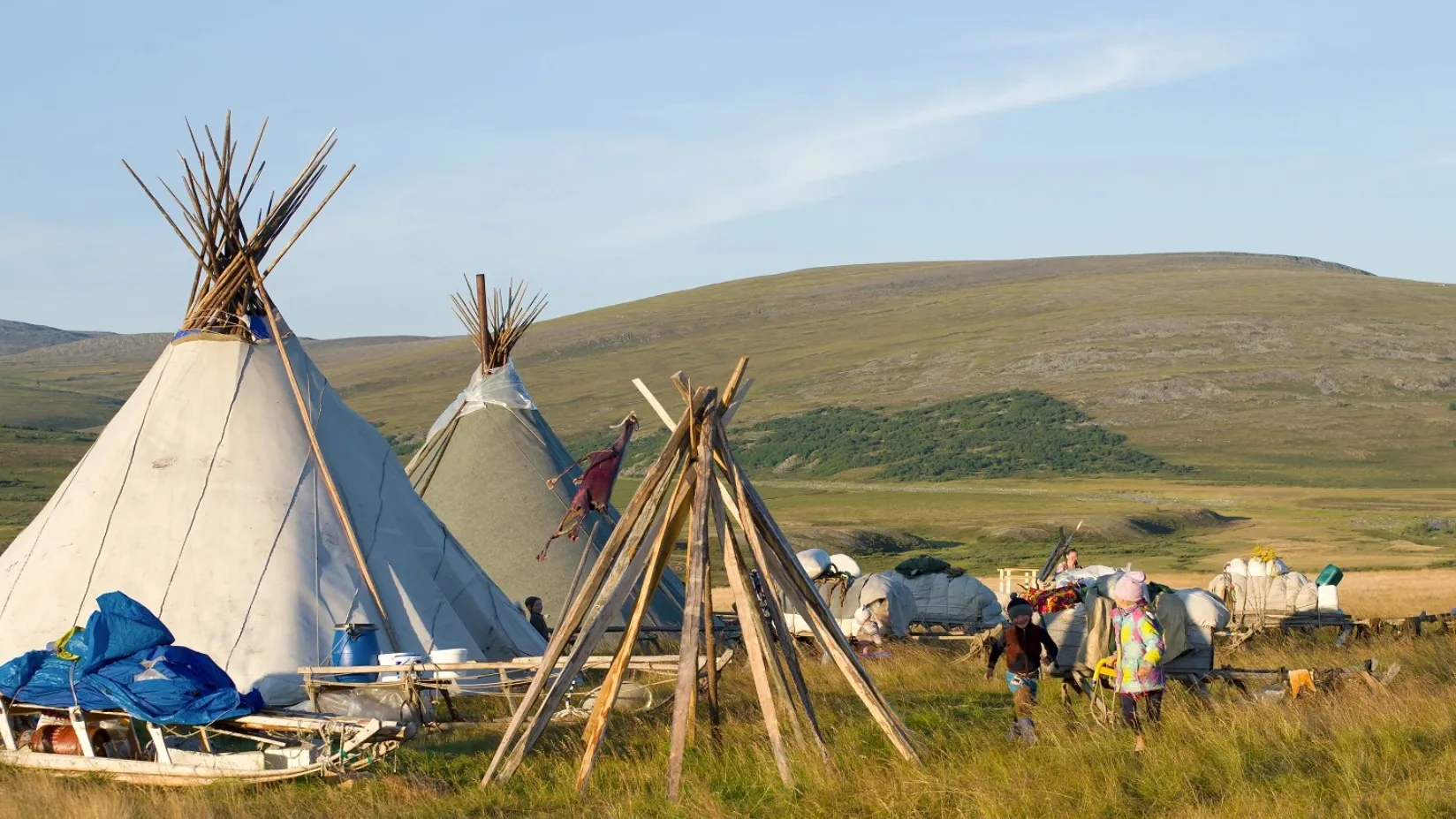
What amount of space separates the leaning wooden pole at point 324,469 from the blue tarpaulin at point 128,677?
3.04 metres

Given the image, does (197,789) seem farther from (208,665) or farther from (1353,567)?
(1353,567)

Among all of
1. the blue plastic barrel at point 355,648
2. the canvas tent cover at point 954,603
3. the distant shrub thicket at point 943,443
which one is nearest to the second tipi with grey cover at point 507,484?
the canvas tent cover at point 954,603

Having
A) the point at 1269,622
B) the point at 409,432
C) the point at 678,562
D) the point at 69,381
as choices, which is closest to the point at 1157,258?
the point at 409,432

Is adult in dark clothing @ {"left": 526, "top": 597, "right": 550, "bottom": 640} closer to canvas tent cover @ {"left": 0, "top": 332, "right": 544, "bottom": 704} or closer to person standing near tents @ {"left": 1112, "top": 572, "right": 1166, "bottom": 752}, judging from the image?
canvas tent cover @ {"left": 0, "top": 332, "right": 544, "bottom": 704}

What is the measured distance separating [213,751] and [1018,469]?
6403 cm

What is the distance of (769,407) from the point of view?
3676 inches

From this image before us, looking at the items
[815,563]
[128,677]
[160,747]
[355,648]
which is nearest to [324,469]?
[355,648]

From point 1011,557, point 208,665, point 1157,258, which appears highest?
point 1157,258

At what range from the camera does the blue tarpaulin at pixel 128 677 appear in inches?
367

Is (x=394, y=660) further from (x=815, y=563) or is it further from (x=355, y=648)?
(x=815, y=563)

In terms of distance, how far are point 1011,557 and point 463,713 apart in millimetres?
28120

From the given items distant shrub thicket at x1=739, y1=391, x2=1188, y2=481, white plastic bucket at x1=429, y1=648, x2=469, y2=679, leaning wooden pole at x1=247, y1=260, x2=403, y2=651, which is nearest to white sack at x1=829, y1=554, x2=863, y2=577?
leaning wooden pole at x1=247, y1=260, x2=403, y2=651

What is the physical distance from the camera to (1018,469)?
71812 mm

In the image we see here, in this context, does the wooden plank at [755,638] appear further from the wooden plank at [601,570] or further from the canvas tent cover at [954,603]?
the canvas tent cover at [954,603]
